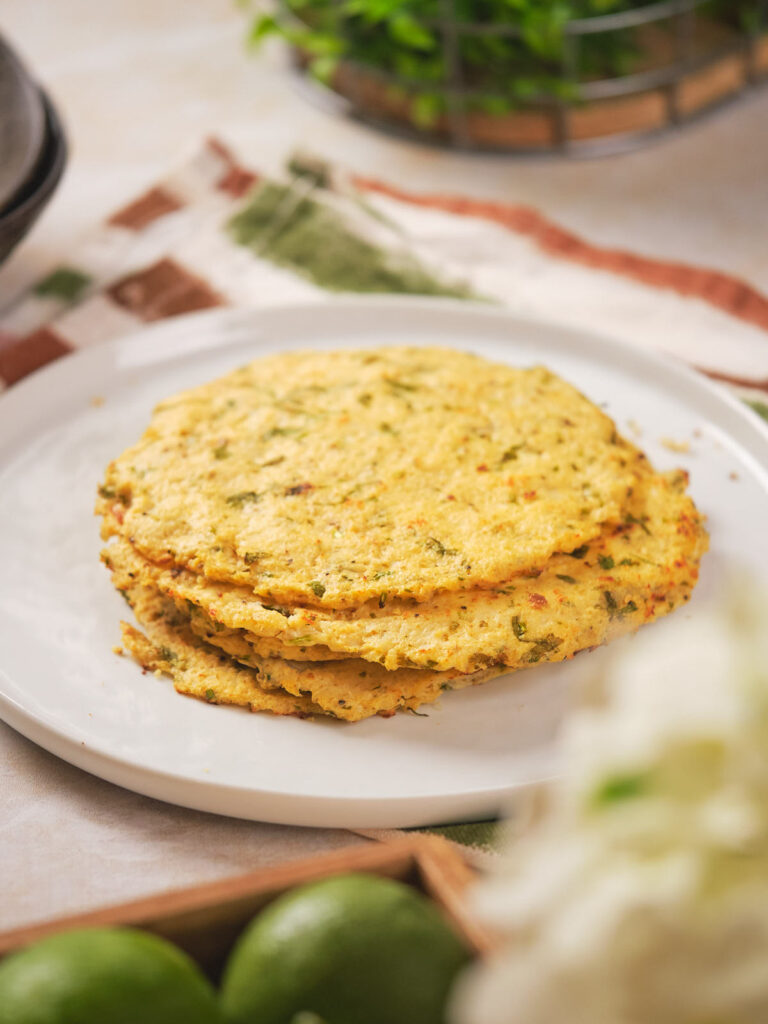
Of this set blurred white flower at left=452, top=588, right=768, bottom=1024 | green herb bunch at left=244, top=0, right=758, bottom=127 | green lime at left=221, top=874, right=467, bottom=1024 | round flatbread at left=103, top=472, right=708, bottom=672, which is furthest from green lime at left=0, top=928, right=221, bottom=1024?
green herb bunch at left=244, top=0, right=758, bottom=127

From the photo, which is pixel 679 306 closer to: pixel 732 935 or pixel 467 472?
pixel 467 472

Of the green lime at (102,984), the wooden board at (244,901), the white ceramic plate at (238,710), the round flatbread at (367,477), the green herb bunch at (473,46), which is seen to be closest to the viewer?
the green lime at (102,984)

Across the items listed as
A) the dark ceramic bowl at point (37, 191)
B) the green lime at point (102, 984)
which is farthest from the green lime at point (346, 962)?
the dark ceramic bowl at point (37, 191)

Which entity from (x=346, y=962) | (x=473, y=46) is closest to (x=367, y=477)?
(x=346, y=962)

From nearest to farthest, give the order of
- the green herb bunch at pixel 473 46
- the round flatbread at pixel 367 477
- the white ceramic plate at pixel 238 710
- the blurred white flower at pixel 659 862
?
the blurred white flower at pixel 659 862 < the white ceramic plate at pixel 238 710 < the round flatbread at pixel 367 477 < the green herb bunch at pixel 473 46

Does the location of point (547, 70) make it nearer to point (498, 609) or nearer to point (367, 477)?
point (367, 477)

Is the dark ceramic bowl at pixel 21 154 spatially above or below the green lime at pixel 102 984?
above

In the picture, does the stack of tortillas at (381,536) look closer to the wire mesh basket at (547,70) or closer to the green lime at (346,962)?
the green lime at (346,962)

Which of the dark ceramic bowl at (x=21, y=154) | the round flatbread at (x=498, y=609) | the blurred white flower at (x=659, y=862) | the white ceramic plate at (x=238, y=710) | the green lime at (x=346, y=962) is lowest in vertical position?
the white ceramic plate at (x=238, y=710)
